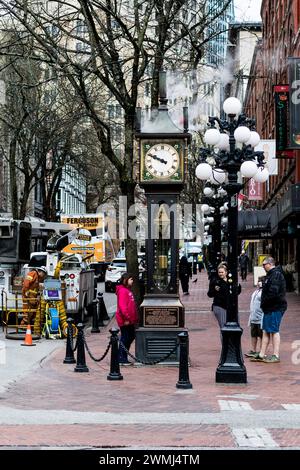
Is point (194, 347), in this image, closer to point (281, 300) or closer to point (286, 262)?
point (281, 300)

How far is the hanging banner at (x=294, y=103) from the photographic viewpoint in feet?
79.9

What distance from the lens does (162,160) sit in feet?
48.3

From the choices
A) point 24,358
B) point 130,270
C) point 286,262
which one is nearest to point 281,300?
point 24,358

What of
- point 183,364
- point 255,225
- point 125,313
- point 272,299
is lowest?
point 183,364

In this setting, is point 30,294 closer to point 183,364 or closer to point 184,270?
point 183,364

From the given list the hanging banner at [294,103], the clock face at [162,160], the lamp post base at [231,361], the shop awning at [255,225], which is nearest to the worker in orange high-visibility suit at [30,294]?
the clock face at [162,160]

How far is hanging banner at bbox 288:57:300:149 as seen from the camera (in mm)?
24344

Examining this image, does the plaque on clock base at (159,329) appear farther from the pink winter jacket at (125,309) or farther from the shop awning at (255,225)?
the shop awning at (255,225)

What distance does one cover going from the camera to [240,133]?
513 inches

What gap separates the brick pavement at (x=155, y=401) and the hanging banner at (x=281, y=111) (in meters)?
13.5

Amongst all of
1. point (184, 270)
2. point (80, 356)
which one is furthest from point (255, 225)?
point (80, 356)

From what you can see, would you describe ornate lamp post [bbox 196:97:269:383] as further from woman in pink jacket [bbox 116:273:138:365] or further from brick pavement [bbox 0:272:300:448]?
woman in pink jacket [bbox 116:273:138:365]

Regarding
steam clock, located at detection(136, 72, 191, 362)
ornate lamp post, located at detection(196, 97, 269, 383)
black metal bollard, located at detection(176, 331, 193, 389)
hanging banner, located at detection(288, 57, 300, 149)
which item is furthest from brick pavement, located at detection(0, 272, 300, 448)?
hanging banner, located at detection(288, 57, 300, 149)

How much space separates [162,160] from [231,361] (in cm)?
433
